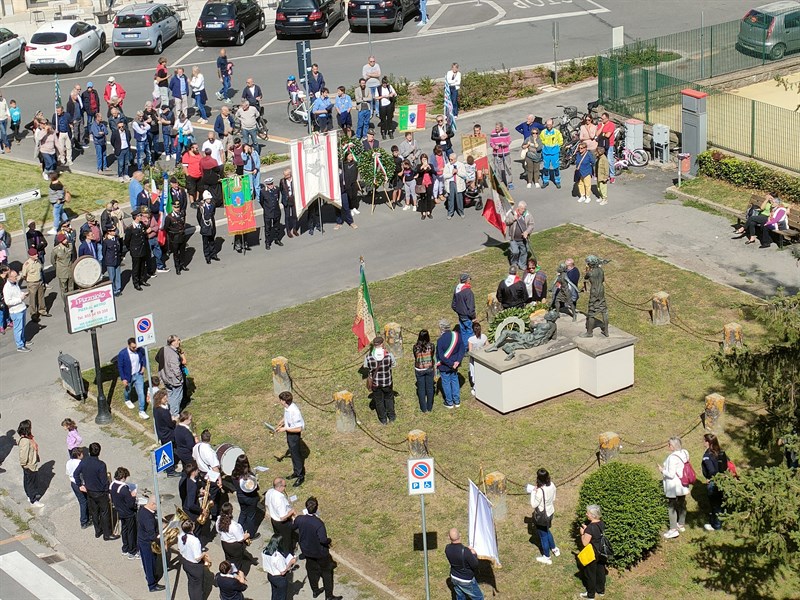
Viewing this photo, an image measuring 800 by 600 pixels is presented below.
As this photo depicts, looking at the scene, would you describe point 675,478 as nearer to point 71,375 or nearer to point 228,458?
point 228,458

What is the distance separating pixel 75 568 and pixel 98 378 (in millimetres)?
4498

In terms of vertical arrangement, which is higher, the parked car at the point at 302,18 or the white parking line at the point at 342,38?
the parked car at the point at 302,18

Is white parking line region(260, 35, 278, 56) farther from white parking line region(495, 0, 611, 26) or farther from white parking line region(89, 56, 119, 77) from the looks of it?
white parking line region(495, 0, 611, 26)

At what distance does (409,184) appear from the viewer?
31750 millimetres

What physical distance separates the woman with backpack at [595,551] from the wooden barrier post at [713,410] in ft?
14.0

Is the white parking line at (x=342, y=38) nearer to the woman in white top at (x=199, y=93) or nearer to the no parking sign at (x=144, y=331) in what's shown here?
the woman in white top at (x=199, y=93)

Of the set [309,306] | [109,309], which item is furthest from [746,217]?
[109,309]

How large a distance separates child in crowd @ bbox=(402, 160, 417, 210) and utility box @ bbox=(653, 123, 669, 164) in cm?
673

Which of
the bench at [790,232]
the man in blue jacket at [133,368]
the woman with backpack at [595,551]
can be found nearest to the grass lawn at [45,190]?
the man in blue jacket at [133,368]

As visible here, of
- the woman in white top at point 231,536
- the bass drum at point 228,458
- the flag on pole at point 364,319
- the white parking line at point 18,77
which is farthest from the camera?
the white parking line at point 18,77

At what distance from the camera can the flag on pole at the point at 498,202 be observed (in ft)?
92.9

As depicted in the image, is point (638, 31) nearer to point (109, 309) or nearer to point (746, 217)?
point (746, 217)

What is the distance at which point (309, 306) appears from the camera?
27.3m

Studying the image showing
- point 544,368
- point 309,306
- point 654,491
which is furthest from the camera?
point 309,306
